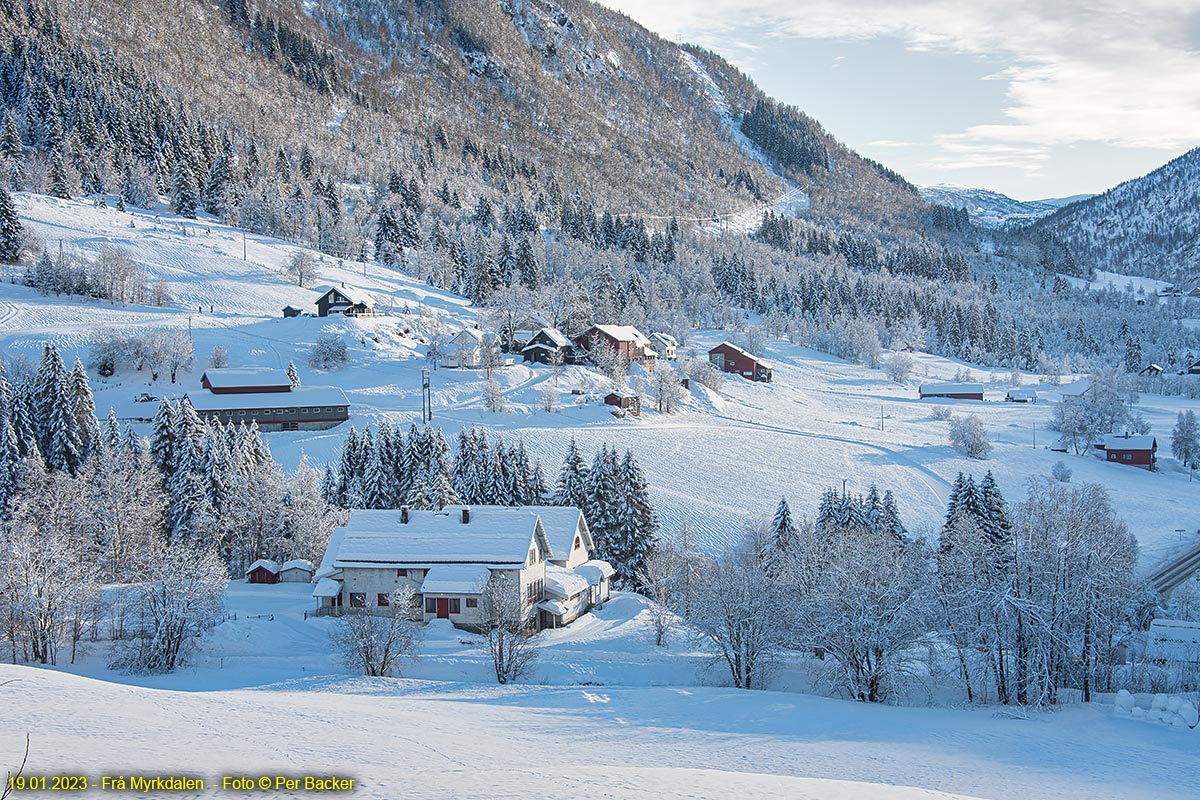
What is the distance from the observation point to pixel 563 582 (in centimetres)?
3722

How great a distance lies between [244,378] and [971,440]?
6302 cm

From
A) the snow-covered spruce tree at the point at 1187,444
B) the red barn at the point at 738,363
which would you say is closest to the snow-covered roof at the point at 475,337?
the red barn at the point at 738,363

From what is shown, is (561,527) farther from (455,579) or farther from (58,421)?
(58,421)

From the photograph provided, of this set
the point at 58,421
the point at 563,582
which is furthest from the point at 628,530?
the point at 58,421

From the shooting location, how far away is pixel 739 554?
4784 cm

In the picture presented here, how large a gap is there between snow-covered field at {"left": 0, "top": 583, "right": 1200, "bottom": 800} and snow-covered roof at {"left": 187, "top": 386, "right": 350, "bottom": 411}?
36.9m

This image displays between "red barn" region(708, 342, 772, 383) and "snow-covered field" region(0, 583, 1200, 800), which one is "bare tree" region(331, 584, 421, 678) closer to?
"snow-covered field" region(0, 583, 1200, 800)

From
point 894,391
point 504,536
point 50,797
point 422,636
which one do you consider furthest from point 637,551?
point 894,391

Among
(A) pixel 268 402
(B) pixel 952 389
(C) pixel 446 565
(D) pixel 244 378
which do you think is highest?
(D) pixel 244 378

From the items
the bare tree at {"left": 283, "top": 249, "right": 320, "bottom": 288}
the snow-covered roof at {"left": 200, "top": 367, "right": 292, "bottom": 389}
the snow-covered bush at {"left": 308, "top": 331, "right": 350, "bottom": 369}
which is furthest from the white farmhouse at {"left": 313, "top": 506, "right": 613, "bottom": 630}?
the bare tree at {"left": 283, "top": 249, "right": 320, "bottom": 288}

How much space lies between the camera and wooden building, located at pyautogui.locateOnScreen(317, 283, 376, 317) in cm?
9106

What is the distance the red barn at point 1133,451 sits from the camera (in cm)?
7469

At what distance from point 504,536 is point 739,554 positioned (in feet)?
56.7

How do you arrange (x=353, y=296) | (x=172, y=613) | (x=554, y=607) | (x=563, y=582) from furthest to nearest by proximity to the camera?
(x=353, y=296) < (x=563, y=582) < (x=554, y=607) < (x=172, y=613)
